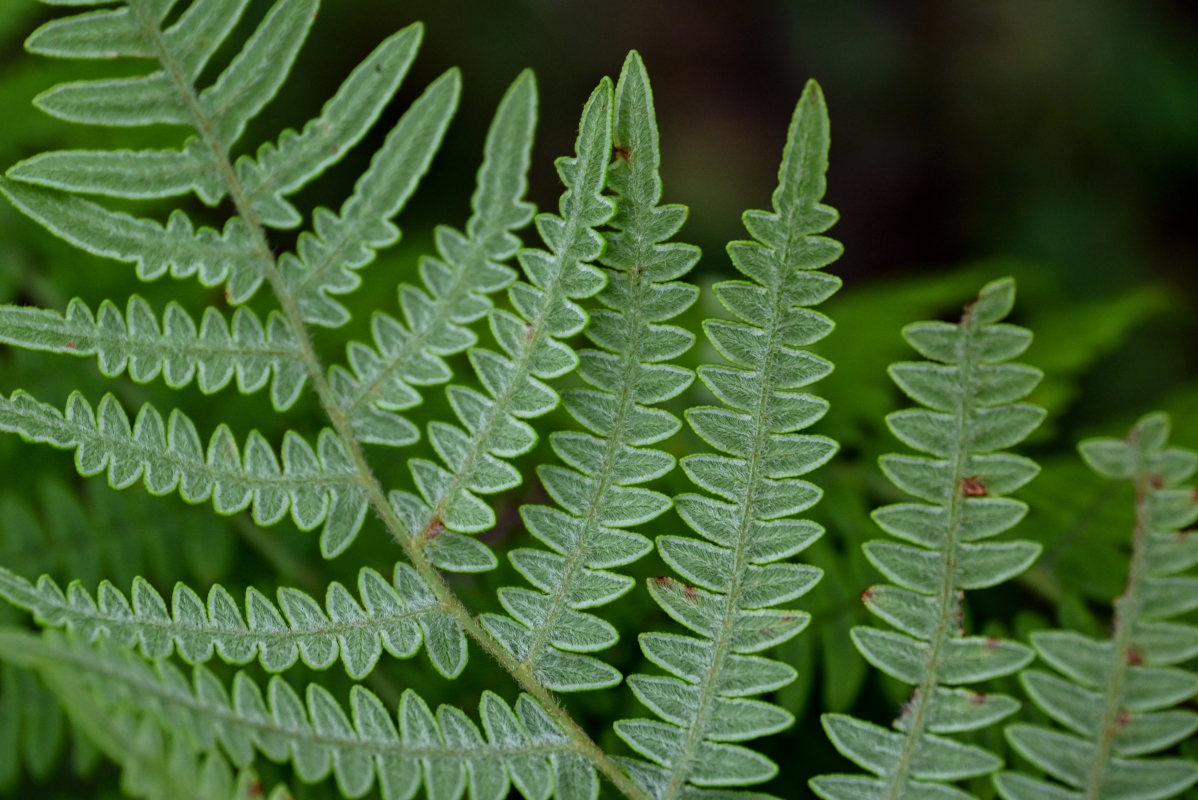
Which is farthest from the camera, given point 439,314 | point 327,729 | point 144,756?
point 439,314

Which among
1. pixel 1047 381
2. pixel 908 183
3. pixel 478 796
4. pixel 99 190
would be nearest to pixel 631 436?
pixel 478 796

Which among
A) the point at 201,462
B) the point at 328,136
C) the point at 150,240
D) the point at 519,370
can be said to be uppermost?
the point at 328,136

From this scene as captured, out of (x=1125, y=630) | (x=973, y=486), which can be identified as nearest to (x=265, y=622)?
(x=973, y=486)

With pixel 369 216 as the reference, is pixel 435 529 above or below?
below

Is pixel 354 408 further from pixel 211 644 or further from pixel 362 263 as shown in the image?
pixel 211 644

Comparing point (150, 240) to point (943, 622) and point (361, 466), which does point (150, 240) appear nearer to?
point (361, 466)

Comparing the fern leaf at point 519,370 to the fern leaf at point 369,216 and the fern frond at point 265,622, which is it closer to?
the fern frond at point 265,622
